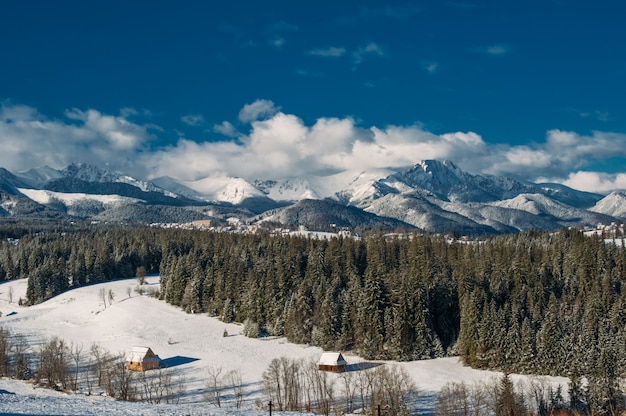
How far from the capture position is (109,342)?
108625mm

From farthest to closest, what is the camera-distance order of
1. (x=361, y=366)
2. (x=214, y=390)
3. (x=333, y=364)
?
1. (x=361, y=366)
2. (x=333, y=364)
3. (x=214, y=390)

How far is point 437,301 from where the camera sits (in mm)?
114000

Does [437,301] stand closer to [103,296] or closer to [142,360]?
[142,360]

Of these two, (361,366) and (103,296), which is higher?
(103,296)

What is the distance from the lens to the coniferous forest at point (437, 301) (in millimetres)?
91375

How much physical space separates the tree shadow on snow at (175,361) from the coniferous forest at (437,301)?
61.7 ft

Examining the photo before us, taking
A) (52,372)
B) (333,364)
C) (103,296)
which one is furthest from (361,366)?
(103,296)

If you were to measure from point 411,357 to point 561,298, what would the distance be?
38471mm

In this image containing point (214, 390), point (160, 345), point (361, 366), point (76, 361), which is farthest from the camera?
point (160, 345)

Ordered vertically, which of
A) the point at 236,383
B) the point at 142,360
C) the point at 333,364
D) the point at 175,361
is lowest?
the point at 236,383

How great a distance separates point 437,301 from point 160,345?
5535 centimetres

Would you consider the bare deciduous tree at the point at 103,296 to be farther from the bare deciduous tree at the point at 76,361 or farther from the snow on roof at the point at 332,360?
the snow on roof at the point at 332,360

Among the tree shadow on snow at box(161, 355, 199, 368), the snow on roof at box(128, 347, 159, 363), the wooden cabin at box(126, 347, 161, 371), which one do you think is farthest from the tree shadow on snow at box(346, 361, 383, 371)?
the snow on roof at box(128, 347, 159, 363)

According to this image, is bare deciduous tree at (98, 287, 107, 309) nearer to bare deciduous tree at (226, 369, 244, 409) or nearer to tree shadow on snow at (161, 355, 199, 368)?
tree shadow on snow at (161, 355, 199, 368)
